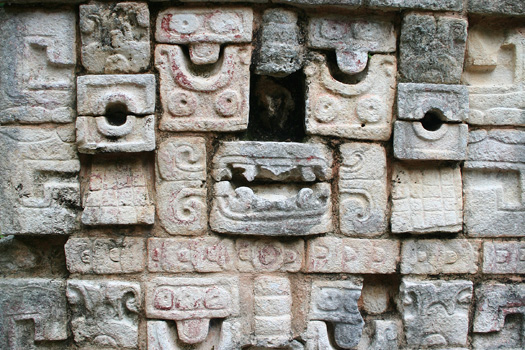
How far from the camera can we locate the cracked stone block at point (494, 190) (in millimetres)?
2594

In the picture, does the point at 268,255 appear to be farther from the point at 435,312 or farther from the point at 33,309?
the point at 33,309

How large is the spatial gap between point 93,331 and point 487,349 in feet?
7.08

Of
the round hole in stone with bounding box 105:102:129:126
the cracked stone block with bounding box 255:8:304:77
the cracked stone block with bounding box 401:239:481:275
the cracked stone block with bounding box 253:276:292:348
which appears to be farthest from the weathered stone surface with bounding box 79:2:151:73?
the cracked stone block with bounding box 401:239:481:275

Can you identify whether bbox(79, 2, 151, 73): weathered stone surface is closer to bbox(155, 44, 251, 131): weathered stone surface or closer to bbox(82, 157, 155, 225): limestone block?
bbox(155, 44, 251, 131): weathered stone surface

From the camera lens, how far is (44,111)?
2.43m

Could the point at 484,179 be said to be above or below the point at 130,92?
below

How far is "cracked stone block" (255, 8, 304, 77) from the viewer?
2.45 metres

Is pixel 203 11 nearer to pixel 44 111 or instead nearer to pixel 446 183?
pixel 44 111

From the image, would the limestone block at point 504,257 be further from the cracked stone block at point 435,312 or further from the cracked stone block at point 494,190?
the cracked stone block at point 435,312

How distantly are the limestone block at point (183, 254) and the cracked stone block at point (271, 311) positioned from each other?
0.28 meters

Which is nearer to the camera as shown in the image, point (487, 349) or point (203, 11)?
point (203, 11)

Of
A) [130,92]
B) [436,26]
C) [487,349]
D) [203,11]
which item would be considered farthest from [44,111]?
[487,349]

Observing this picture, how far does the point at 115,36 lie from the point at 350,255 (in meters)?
1.67

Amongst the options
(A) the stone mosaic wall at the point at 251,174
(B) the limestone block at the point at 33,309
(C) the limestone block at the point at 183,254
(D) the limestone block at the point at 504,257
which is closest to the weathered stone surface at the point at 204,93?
(A) the stone mosaic wall at the point at 251,174
